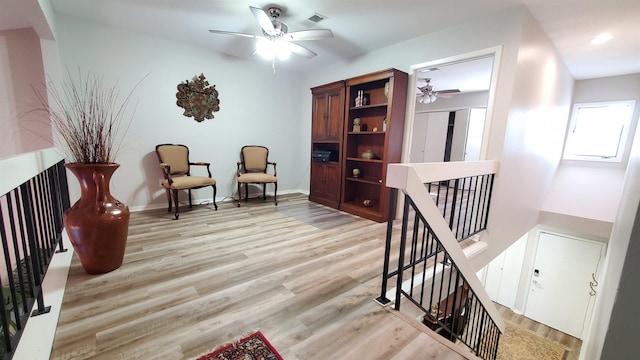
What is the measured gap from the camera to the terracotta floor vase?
67.2 inches

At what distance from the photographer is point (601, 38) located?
9.96ft

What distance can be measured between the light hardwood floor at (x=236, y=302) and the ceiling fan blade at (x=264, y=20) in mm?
2215

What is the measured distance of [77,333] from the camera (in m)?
1.31

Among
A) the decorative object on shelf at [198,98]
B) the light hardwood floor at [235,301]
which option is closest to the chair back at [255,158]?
the decorative object on shelf at [198,98]

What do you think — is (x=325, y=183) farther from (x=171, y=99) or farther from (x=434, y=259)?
(x=171, y=99)

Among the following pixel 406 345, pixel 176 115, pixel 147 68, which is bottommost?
pixel 406 345

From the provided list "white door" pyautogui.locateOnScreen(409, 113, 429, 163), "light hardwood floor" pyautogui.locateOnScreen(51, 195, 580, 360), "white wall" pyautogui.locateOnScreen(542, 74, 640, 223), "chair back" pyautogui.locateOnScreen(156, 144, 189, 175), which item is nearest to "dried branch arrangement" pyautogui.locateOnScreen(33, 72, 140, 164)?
"chair back" pyautogui.locateOnScreen(156, 144, 189, 175)

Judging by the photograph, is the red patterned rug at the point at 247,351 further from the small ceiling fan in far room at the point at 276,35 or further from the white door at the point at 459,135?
the white door at the point at 459,135

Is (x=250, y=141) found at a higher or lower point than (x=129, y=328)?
higher

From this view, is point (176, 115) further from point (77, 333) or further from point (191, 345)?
point (191, 345)

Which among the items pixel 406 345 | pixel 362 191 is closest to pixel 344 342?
pixel 406 345

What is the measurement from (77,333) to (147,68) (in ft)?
10.9

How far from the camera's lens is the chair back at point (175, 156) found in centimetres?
344

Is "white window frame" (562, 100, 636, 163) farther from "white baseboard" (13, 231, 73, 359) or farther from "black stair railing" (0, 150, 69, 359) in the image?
"white baseboard" (13, 231, 73, 359)
